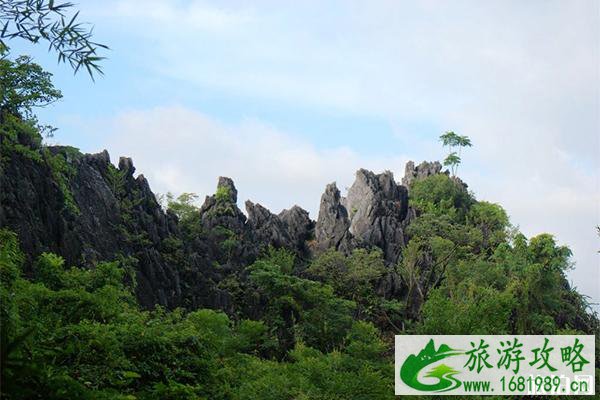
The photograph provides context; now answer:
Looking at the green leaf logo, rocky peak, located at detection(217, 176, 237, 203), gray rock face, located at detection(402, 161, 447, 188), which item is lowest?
the green leaf logo

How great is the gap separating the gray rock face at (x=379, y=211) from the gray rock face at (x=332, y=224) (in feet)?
3.99

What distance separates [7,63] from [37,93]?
171 cm

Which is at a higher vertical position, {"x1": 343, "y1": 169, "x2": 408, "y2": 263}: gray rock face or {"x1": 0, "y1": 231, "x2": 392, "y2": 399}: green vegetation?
{"x1": 343, "y1": 169, "x2": 408, "y2": 263}: gray rock face

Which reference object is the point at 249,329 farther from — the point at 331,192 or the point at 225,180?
the point at 331,192

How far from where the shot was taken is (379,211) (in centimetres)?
4519

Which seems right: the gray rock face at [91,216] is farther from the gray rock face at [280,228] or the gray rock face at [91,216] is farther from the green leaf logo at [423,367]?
the green leaf logo at [423,367]

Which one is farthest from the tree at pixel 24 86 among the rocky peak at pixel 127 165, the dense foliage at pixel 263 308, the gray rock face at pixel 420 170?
the gray rock face at pixel 420 170

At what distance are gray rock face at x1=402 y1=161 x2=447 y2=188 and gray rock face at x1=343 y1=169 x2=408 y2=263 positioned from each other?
782cm

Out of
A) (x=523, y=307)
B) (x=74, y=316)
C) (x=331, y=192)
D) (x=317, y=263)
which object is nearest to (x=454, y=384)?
(x=74, y=316)

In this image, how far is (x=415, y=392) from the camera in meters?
13.6
